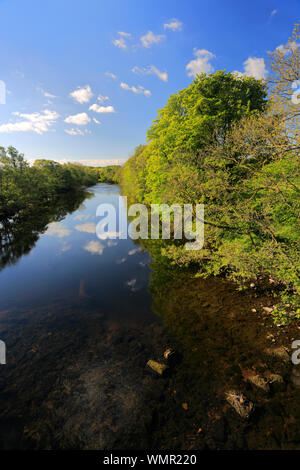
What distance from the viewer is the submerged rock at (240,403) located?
5.78 meters

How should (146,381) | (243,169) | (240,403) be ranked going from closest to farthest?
1. (240,403)
2. (146,381)
3. (243,169)

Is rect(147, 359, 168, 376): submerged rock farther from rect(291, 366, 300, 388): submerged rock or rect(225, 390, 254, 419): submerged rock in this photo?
rect(291, 366, 300, 388): submerged rock

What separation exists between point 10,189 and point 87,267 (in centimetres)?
2797

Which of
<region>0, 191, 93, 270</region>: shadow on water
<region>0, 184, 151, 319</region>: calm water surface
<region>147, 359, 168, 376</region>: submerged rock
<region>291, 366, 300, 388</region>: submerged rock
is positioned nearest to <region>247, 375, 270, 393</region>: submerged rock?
<region>291, 366, 300, 388</region>: submerged rock

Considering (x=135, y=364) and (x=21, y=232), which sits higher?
(x=21, y=232)

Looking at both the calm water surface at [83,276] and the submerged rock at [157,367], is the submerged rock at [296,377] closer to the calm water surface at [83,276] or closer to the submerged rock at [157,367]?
the submerged rock at [157,367]

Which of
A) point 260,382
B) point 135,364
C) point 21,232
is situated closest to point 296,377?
point 260,382

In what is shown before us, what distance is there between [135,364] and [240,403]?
4108mm

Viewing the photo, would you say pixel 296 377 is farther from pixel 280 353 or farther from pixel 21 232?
pixel 21 232

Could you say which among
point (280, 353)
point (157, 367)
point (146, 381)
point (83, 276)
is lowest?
point (146, 381)

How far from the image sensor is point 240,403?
596 centimetres

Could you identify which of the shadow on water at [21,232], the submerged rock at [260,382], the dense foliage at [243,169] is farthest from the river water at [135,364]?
the shadow on water at [21,232]

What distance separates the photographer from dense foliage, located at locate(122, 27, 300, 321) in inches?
275

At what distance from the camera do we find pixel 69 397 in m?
6.59
